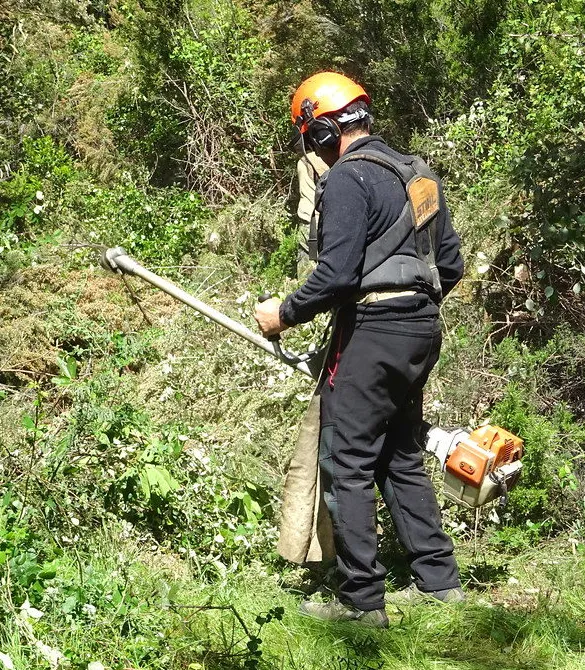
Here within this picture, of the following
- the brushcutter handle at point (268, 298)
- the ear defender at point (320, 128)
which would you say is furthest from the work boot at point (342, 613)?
the ear defender at point (320, 128)

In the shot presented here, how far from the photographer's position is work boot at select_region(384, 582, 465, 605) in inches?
154

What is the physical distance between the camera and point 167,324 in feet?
21.0

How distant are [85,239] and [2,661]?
568 cm

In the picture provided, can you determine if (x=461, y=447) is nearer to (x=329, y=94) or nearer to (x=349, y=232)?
(x=349, y=232)

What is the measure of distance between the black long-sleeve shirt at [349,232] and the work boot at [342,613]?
3.87 feet

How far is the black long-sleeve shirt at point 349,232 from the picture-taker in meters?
3.56

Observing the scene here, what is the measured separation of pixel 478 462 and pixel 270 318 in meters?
1.05

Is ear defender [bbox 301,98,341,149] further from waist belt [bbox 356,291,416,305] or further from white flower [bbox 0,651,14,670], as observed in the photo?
white flower [bbox 0,651,14,670]

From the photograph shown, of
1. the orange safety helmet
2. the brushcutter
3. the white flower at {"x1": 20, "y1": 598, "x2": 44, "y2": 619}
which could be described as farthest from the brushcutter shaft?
the white flower at {"x1": 20, "y1": 598, "x2": 44, "y2": 619}

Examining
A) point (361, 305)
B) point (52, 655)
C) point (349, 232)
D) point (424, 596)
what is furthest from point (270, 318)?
point (52, 655)

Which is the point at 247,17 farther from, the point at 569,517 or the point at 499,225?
the point at 569,517

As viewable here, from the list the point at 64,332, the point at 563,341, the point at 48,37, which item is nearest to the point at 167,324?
the point at 64,332

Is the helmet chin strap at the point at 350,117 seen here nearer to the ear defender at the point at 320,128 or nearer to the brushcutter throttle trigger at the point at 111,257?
the ear defender at the point at 320,128

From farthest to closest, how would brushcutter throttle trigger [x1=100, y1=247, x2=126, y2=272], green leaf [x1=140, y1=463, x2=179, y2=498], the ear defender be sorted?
green leaf [x1=140, y1=463, x2=179, y2=498] → brushcutter throttle trigger [x1=100, y1=247, x2=126, y2=272] → the ear defender
